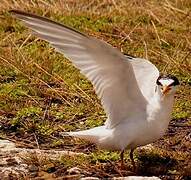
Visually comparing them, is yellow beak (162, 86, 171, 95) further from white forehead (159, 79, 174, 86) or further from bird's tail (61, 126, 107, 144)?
bird's tail (61, 126, 107, 144)

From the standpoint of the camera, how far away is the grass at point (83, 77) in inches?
176

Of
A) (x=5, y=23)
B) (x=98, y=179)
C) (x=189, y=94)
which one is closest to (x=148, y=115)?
(x=98, y=179)

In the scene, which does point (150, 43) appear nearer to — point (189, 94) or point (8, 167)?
point (189, 94)

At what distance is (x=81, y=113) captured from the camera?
5207 millimetres

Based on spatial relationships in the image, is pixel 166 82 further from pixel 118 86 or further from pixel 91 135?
pixel 91 135

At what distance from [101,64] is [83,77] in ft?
6.56

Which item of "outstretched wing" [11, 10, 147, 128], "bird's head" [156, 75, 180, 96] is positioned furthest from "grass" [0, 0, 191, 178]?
"bird's head" [156, 75, 180, 96]

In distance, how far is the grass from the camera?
446 cm

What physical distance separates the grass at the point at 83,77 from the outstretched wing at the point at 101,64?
0.37m

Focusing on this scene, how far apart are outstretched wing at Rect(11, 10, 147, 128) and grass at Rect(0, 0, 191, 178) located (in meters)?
0.37

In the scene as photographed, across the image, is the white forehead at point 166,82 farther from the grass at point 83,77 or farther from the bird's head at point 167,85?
the grass at point 83,77

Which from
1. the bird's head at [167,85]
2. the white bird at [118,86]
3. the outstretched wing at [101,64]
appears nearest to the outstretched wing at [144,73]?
the white bird at [118,86]

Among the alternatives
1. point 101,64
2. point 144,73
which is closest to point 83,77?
point 144,73

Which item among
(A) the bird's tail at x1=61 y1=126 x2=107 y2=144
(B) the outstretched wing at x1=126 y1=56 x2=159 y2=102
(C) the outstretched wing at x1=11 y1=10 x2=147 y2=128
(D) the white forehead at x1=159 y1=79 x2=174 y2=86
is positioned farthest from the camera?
(B) the outstretched wing at x1=126 y1=56 x2=159 y2=102
